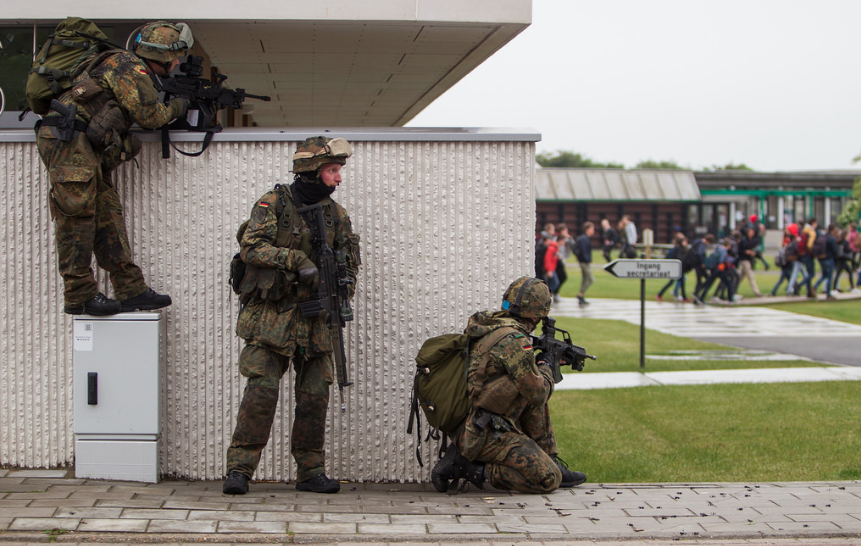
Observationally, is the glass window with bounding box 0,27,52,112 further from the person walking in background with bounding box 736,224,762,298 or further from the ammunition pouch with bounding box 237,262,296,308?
the person walking in background with bounding box 736,224,762,298

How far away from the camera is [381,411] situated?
4.91 metres

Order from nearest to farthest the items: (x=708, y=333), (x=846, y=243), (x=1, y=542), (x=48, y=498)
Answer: (x=1, y=542) → (x=48, y=498) → (x=708, y=333) → (x=846, y=243)

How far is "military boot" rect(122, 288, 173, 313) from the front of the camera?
15.1 feet

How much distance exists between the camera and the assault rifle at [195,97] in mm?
4667

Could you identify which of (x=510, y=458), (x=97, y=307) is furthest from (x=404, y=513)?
(x=97, y=307)

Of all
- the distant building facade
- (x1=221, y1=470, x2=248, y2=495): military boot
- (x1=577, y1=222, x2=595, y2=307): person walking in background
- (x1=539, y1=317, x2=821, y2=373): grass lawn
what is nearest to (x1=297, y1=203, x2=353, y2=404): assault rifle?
(x1=221, y1=470, x2=248, y2=495): military boot

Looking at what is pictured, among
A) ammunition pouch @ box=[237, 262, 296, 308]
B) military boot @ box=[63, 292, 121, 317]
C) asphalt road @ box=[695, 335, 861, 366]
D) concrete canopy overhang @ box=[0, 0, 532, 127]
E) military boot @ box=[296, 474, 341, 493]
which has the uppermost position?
concrete canopy overhang @ box=[0, 0, 532, 127]

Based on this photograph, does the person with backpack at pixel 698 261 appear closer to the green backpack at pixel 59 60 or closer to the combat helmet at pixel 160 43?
the combat helmet at pixel 160 43

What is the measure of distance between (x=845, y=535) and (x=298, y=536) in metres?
2.56

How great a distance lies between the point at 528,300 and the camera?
4.49 metres

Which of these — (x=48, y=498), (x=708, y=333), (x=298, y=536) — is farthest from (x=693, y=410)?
(x=708, y=333)

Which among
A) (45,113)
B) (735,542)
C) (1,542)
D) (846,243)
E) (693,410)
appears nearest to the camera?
(1,542)

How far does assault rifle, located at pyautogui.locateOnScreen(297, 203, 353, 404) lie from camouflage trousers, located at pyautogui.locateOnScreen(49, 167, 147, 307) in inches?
41.2

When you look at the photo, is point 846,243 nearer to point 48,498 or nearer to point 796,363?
point 796,363
